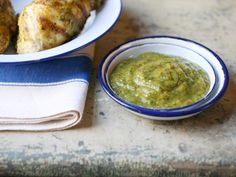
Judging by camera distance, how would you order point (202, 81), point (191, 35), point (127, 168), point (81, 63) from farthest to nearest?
point (191, 35)
point (81, 63)
point (202, 81)
point (127, 168)

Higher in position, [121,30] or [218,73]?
[218,73]

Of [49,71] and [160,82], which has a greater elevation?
[160,82]

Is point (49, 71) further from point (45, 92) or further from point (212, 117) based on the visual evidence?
point (212, 117)

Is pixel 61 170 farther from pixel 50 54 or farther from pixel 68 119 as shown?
pixel 50 54

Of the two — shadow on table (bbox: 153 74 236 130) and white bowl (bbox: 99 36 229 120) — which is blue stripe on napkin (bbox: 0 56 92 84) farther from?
shadow on table (bbox: 153 74 236 130)

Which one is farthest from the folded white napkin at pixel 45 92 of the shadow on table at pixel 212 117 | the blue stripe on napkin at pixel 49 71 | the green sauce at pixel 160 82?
the shadow on table at pixel 212 117

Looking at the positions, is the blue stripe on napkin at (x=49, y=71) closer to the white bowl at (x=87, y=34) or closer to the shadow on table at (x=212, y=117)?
the white bowl at (x=87, y=34)

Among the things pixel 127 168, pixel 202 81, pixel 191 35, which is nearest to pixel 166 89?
pixel 202 81

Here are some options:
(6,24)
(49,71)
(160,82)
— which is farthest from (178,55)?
(6,24)
